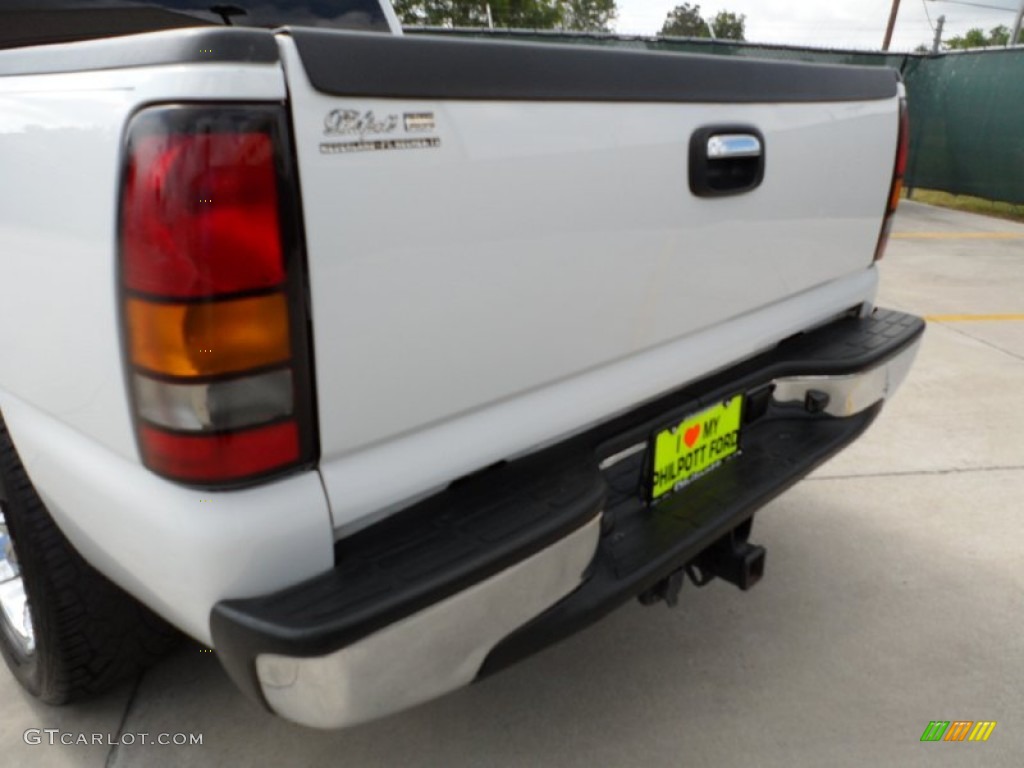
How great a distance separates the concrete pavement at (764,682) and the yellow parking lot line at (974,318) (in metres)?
2.78

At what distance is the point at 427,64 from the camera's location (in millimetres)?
1312

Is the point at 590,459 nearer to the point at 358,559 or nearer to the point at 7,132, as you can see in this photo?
the point at 358,559

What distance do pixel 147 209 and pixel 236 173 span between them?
0.13 metres

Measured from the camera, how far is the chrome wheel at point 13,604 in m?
2.16

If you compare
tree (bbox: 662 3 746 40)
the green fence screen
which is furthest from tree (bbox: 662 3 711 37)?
the green fence screen

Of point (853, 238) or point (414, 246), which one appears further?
point (853, 238)

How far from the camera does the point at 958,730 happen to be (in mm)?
2094

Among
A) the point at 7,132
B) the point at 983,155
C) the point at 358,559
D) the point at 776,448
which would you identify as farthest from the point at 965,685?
the point at 983,155

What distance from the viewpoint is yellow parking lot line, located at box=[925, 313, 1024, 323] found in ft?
18.7

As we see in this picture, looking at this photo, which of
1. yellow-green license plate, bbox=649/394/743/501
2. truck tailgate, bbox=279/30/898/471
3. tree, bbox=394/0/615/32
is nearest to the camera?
truck tailgate, bbox=279/30/898/471

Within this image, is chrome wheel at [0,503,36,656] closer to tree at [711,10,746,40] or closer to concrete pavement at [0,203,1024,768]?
concrete pavement at [0,203,1024,768]

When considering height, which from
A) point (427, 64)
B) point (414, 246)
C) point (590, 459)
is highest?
point (427, 64)

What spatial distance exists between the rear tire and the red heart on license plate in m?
1.31

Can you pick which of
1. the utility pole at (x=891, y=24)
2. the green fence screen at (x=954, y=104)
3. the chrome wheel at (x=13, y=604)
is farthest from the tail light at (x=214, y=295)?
the utility pole at (x=891, y=24)
